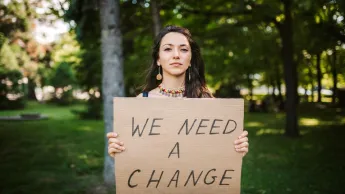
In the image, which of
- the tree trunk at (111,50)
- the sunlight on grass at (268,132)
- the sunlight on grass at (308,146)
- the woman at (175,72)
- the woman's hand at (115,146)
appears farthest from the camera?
the sunlight on grass at (268,132)

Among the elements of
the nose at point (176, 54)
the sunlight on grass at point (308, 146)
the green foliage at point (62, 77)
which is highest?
the green foliage at point (62, 77)

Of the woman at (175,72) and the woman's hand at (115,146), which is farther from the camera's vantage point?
the woman at (175,72)

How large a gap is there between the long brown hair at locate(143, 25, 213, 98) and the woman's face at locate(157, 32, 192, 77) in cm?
8

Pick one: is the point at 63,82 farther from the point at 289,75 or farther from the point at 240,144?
the point at 240,144

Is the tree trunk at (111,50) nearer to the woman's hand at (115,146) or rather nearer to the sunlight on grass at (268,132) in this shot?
the woman's hand at (115,146)

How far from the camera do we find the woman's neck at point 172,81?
2408 millimetres

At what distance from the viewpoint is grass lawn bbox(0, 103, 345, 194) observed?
529 centimetres

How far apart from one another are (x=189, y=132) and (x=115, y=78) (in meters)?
3.11

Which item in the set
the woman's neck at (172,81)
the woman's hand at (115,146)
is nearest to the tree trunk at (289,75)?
the woman's neck at (172,81)

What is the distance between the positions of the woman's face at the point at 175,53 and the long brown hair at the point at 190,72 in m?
0.08

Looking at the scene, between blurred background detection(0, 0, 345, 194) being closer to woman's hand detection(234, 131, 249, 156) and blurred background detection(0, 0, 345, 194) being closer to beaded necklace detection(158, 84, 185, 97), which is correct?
beaded necklace detection(158, 84, 185, 97)

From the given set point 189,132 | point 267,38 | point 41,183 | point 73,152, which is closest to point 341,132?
point 267,38

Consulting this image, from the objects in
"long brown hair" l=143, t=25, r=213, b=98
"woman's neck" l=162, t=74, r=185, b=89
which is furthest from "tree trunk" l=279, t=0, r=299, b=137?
"woman's neck" l=162, t=74, r=185, b=89

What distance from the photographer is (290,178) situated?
5707 millimetres
